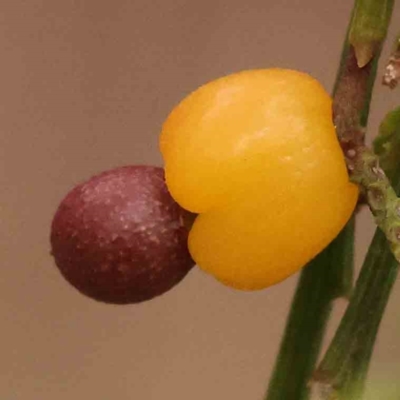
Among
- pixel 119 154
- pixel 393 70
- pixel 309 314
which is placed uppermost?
pixel 393 70

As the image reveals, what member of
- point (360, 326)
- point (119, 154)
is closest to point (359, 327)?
point (360, 326)

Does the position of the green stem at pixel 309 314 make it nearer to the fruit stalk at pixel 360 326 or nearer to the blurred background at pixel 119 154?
the fruit stalk at pixel 360 326

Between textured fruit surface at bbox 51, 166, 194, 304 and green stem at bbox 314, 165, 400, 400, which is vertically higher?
textured fruit surface at bbox 51, 166, 194, 304

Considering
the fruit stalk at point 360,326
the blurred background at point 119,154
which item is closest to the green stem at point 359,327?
the fruit stalk at point 360,326

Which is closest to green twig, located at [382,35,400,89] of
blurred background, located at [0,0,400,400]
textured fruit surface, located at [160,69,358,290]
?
textured fruit surface, located at [160,69,358,290]

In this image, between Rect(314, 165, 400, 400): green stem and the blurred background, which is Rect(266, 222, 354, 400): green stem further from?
the blurred background

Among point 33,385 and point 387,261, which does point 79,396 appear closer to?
point 33,385

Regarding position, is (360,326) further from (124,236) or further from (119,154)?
(119,154)
